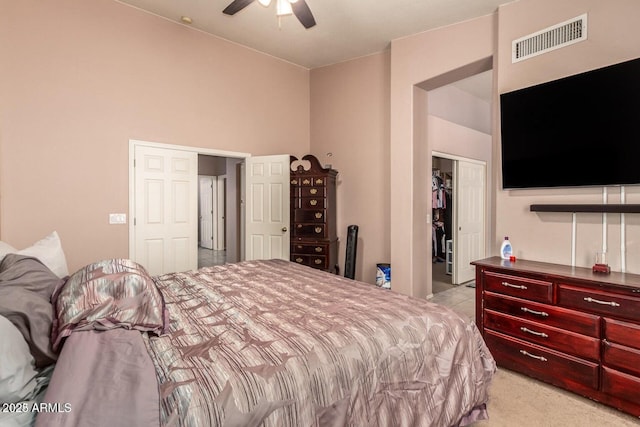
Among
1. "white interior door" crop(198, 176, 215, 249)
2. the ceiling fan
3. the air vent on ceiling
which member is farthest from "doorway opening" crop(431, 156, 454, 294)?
"white interior door" crop(198, 176, 215, 249)

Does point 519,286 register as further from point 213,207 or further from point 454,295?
point 213,207

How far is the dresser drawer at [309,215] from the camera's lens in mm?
4352

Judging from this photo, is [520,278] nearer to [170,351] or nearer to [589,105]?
[589,105]

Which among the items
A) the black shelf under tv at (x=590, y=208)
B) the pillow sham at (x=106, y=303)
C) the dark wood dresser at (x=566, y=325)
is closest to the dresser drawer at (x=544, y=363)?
the dark wood dresser at (x=566, y=325)

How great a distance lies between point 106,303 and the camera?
1.29 m

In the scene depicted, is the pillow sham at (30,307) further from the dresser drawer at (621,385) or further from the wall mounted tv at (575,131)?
the wall mounted tv at (575,131)

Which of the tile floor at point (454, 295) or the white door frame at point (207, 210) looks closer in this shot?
the tile floor at point (454, 295)

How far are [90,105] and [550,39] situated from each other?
14.6ft

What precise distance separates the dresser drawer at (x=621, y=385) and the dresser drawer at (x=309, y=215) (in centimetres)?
306

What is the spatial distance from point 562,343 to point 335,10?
3688 mm

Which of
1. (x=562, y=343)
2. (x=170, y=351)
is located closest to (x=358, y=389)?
(x=170, y=351)

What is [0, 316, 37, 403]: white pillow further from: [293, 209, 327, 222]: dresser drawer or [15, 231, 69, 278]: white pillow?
[293, 209, 327, 222]: dresser drawer

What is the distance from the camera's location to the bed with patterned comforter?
97cm

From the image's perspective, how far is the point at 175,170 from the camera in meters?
3.91
